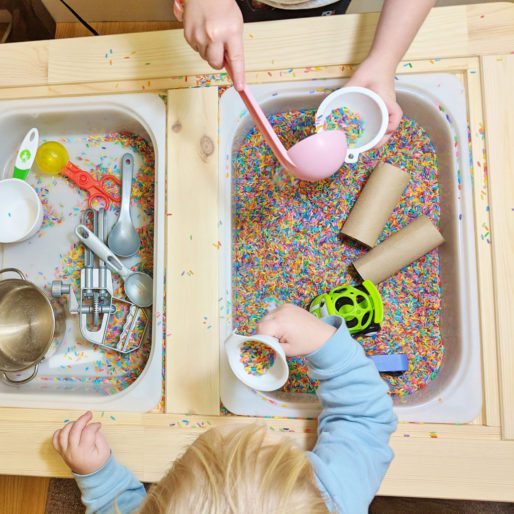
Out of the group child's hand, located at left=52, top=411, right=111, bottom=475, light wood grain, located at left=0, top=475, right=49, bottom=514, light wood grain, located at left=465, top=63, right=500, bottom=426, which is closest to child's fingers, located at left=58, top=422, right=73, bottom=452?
child's hand, located at left=52, top=411, right=111, bottom=475

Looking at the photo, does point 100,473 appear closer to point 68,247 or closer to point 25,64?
point 68,247

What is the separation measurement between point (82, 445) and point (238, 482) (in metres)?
0.32

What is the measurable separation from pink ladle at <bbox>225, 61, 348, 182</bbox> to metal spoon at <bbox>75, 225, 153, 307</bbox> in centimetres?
36

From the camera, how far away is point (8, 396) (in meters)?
0.81

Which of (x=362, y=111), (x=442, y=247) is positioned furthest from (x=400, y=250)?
(x=362, y=111)

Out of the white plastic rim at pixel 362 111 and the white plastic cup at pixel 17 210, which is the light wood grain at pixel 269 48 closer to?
the white plastic rim at pixel 362 111

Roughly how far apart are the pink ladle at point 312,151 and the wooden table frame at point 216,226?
0.48ft

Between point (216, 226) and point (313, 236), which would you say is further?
point (313, 236)

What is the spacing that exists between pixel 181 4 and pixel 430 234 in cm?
53

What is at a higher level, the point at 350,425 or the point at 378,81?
the point at 378,81

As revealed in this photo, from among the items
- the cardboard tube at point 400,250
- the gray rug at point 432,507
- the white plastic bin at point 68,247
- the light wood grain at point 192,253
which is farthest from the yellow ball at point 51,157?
the gray rug at point 432,507

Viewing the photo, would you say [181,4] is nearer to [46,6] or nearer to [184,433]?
[184,433]

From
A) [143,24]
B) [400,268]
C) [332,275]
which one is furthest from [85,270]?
[143,24]

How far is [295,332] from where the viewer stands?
674 millimetres
